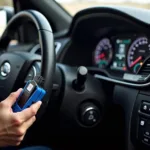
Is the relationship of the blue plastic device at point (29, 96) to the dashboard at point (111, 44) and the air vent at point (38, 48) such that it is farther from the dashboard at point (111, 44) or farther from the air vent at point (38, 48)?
the air vent at point (38, 48)

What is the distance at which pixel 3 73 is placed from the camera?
1.28m

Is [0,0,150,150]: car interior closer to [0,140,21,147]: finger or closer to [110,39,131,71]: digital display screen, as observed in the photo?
[110,39,131,71]: digital display screen

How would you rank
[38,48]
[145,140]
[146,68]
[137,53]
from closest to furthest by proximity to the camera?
1. [145,140]
2. [146,68]
3. [137,53]
4. [38,48]

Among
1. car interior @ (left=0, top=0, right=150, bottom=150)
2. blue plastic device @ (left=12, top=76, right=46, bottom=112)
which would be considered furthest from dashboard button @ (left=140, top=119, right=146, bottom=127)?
blue plastic device @ (left=12, top=76, right=46, bottom=112)

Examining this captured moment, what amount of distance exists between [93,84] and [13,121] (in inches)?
19.9

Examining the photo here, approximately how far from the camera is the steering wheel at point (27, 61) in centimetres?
105

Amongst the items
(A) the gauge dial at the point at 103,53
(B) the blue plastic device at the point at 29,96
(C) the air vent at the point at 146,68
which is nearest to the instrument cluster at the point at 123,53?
(A) the gauge dial at the point at 103,53

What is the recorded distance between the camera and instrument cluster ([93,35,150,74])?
1.45 m

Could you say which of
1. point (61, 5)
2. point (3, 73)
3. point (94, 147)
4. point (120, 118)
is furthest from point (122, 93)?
point (61, 5)

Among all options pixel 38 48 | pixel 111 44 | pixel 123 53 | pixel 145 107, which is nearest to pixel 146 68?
pixel 145 107

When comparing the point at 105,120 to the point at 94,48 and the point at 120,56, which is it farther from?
the point at 94,48

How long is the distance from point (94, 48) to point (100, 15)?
0.30m

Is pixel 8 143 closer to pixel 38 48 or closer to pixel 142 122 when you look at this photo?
pixel 142 122

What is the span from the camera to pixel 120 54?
1597 millimetres
